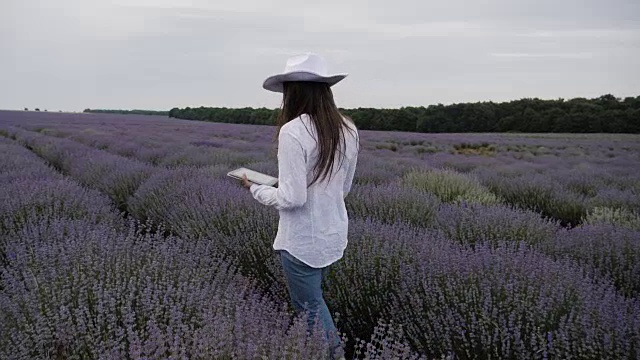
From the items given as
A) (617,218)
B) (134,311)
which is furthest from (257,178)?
(617,218)

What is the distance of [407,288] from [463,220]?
1432mm

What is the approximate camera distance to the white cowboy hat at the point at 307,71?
1920 mm

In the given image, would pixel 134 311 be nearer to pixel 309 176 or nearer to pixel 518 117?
pixel 309 176

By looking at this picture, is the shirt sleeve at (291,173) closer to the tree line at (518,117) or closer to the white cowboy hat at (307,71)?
the white cowboy hat at (307,71)

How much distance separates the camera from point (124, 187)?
233 inches

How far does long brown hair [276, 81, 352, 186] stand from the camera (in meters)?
1.99

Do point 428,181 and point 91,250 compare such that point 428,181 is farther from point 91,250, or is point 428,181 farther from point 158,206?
point 91,250

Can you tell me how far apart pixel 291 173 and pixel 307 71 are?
372 mm

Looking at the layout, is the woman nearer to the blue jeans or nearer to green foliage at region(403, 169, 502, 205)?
the blue jeans

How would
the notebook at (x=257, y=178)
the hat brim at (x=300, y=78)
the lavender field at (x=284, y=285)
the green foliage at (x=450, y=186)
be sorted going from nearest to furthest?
the lavender field at (x=284, y=285) < the hat brim at (x=300, y=78) < the notebook at (x=257, y=178) < the green foliage at (x=450, y=186)

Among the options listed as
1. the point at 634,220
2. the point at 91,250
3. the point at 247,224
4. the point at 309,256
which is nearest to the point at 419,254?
the point at 309,256

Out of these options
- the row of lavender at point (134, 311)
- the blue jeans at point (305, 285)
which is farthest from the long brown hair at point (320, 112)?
the row of lavender at point (134, 311)

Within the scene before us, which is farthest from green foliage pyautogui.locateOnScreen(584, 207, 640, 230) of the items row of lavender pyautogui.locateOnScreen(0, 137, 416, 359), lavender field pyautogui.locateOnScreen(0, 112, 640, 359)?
row of lavender pyautogui.locateOnScreen(0, 137, 416, 359)

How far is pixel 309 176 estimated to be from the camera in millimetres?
2029
